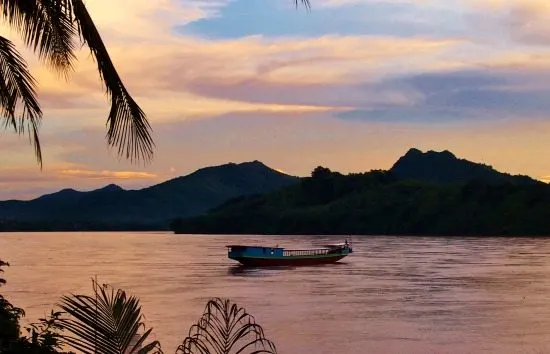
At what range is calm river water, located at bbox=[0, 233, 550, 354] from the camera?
30188 millimetres

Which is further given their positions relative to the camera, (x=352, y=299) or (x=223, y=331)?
(x=352, y=299)

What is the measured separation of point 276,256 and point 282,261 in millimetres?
879

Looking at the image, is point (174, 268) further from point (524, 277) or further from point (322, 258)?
point (524, 277)

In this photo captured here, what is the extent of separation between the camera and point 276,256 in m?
80.8

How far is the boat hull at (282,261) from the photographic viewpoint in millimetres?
78956

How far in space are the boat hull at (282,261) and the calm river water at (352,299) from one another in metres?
2.45

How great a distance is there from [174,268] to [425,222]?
123 metres

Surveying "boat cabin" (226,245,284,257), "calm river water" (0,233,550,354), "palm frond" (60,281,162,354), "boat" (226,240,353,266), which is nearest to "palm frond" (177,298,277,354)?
"palm frond" (60,281,162,354)

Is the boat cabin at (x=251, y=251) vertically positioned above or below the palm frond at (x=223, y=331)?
below

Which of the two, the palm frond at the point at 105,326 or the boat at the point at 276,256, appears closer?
the palm frond at the point at 105,326

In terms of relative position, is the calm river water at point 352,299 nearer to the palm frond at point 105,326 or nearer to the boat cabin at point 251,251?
the boat cabin at point 251,251

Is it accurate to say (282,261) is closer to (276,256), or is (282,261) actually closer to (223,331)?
(276,256)

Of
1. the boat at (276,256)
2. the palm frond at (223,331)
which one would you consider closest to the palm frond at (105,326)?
the palm frond at (223,331)

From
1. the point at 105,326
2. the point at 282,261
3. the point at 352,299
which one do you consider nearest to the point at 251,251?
the point at 282,261
